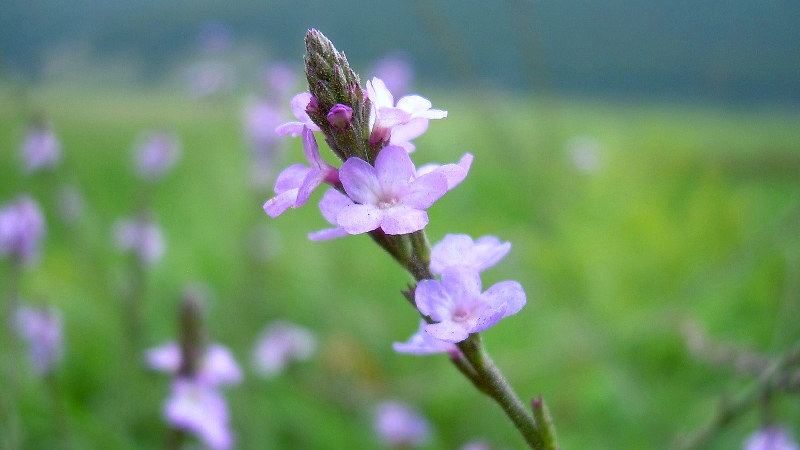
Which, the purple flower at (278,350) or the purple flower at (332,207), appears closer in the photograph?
the purple flower at (332,207)

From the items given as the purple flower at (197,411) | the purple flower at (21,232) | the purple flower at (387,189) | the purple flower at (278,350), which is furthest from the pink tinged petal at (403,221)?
the purple flower at (278,350)

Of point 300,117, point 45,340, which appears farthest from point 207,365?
point 300,117

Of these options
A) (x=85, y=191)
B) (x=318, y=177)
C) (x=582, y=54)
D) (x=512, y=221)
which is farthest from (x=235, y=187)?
(x=318, y=177)

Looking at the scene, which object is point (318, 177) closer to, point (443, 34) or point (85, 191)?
point (443, 34)

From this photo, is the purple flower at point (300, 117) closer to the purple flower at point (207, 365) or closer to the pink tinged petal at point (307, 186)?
the pink tinged petal at point (307, 186)

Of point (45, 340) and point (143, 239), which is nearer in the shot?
point (45, 340)

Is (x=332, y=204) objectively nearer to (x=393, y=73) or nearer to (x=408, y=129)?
(x=408, y=129)
